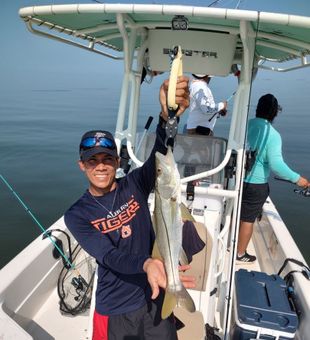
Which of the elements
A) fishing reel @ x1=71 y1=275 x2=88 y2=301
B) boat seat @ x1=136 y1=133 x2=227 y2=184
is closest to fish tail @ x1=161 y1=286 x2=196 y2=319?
fishing reel @ x1=71 y1=275 x2=88 y2=301

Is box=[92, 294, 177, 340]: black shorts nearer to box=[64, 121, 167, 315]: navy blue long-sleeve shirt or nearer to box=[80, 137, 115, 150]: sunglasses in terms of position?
box=[64, 121, 167, 315]: navy blue long-sleeve shirt

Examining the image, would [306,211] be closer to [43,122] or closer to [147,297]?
[147,297]

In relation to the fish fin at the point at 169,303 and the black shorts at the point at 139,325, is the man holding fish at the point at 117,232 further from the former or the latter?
the fish fin at the point at 169,303

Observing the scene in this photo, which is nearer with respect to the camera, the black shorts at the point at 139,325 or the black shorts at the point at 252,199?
the black shorts at the point at 139,325

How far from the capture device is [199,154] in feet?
15.0

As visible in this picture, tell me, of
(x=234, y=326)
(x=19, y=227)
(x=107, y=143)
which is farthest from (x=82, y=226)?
(x=19, y=227)

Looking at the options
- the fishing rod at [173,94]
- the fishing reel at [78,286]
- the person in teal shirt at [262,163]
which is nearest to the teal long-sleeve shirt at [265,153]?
the person in teal shirt at [262,163]

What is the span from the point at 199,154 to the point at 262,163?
833 mm

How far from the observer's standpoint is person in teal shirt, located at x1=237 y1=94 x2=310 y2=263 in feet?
14.0

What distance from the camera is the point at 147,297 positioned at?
95.4 inches

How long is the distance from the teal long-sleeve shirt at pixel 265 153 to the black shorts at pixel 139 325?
256cm

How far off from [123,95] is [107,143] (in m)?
2.03

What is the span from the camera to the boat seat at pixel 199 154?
178 inches

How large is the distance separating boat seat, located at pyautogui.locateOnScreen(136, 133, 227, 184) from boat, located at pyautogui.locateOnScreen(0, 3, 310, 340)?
0.04ft
